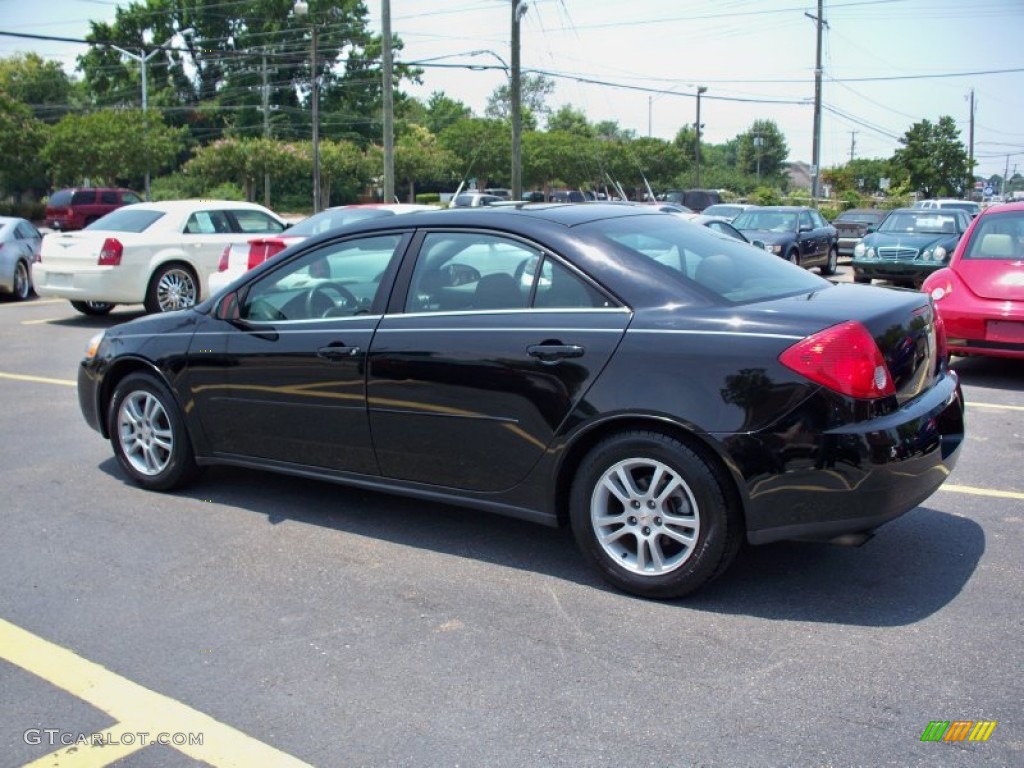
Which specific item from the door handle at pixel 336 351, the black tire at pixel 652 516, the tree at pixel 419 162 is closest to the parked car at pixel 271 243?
the door handle at pixel 336 351

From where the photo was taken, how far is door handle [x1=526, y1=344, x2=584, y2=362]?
423 centimetres

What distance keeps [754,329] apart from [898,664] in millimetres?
1318

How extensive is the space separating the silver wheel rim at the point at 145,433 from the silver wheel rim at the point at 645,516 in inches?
105

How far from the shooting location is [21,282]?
16094 mm

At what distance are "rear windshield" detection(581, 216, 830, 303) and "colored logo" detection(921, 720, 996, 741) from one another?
5.99 ft

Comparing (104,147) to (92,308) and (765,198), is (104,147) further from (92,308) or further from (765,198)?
(92,308)

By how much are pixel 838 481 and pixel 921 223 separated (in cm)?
1611

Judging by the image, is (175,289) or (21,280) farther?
(21,280)

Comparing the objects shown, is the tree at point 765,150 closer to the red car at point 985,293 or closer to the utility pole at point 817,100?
the utility pole at point 817,100

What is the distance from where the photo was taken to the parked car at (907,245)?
17.0m

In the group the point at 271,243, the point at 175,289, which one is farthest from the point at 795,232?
the point at 175,289

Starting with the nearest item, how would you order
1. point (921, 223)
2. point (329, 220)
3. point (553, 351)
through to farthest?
point (553, 351) < point (329, 220) < point (921, 223)

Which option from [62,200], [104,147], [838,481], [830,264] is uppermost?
[104,147]

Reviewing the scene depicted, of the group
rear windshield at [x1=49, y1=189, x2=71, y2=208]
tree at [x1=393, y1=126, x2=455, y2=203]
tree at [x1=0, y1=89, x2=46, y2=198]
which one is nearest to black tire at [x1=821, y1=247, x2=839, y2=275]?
rear windshield at [x1=49, y1=189, x2=71, y2=208]
